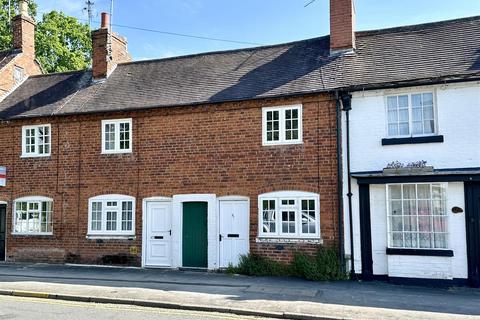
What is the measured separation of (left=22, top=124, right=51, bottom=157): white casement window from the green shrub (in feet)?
28.2

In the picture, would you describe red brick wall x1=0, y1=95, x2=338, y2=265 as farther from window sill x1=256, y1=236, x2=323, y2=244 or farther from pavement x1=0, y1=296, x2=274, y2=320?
pavement x1=0, y1=296, x2=274, y2=320

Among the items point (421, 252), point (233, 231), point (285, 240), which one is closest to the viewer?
point (421, 252)

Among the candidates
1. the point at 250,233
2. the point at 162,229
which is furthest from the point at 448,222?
the point at 162,229

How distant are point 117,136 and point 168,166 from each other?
2364 mm

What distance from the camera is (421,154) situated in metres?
12.7

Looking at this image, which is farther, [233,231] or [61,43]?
[61,43]

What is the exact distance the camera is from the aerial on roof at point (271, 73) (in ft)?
44.8

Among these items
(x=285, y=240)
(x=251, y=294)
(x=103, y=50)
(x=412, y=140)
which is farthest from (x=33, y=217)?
(x=412, y=140)

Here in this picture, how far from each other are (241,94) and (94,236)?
7181mm

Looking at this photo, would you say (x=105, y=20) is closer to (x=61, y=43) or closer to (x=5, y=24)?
(x=5, y=24)

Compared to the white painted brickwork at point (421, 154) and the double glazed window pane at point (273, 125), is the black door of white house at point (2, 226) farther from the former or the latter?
the white painted brickwork at point (421, 154)

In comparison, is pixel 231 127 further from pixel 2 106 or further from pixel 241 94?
pixel 2 106

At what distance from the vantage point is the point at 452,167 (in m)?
12.4

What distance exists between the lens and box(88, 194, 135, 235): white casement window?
15.8 metres
